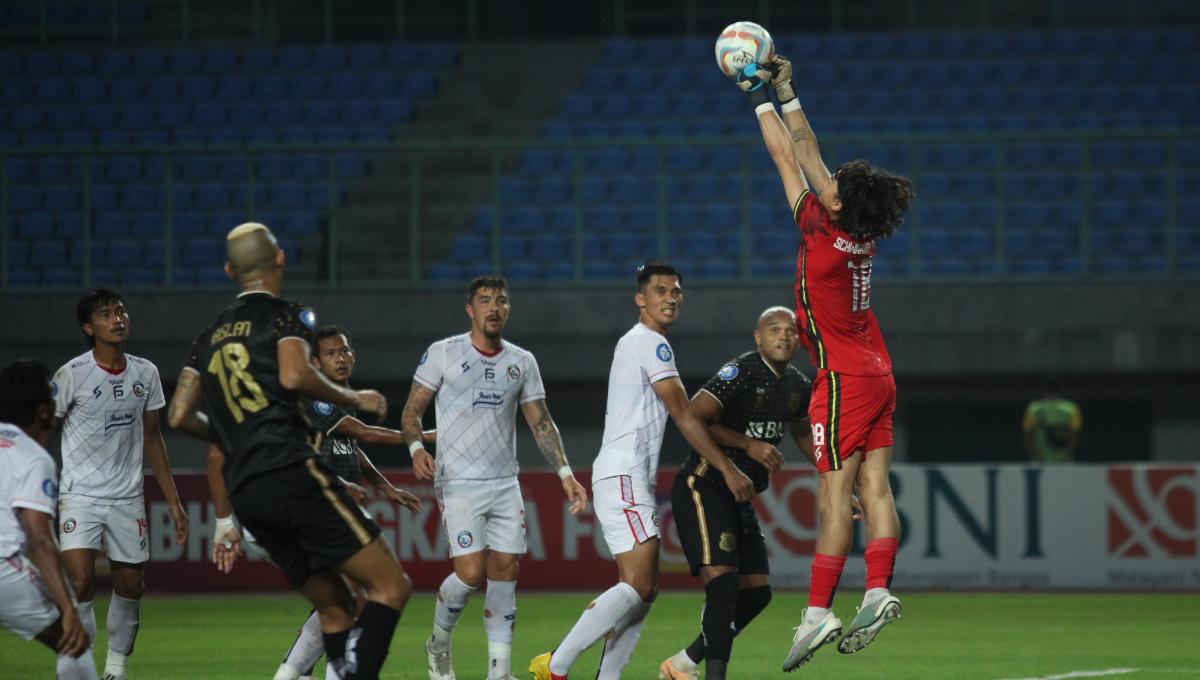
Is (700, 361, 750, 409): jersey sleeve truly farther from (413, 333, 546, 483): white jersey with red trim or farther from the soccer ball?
the soccer ball

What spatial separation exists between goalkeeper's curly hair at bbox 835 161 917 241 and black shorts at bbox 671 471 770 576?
1.82 metres

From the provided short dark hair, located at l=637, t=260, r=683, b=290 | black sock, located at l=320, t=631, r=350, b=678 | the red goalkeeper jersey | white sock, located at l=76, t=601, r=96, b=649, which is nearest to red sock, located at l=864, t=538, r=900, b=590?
the red goalkeeper jersey

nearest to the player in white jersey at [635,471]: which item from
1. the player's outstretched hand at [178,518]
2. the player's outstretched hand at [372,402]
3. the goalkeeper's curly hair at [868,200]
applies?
the goalkeeper's curly hair at [868,200]

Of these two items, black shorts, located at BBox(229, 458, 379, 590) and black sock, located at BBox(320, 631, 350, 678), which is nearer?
black shorts, located at BBox(229, 458, 379, 590)

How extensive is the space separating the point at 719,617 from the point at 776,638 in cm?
440

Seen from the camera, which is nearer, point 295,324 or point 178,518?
point 295,324

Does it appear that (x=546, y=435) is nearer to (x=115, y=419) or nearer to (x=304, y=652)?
(x=304, y=652)

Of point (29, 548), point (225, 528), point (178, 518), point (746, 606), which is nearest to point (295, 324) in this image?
point (29, 548)

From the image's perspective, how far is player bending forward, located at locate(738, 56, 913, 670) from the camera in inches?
283

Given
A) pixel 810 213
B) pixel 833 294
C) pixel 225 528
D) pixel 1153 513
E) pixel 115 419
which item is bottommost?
pixel 1153 513

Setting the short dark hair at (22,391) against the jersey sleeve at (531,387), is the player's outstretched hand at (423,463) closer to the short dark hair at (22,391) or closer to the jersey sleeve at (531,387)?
the jersey sleeve at (531,387)

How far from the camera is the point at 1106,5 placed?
78.5 feet

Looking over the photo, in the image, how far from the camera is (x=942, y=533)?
15891 millimetres

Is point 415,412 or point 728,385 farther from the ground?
point 728,385
